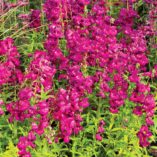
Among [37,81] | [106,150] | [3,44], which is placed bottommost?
[106,150]

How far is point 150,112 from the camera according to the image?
4.76 m

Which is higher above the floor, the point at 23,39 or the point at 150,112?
the point at 23,39

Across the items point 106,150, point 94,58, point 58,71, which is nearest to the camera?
point 106,150

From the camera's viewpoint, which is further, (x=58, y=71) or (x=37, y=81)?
(x=58, y=71)

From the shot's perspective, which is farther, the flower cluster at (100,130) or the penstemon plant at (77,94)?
the flower cluster at (100,130)

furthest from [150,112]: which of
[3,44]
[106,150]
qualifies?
[3,44]

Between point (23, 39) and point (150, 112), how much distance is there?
2.44 metres

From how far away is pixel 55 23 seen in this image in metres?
5.69

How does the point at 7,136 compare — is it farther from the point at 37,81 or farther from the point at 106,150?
the point at 106,150

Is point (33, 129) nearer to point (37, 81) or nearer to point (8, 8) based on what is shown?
point (37, 81)

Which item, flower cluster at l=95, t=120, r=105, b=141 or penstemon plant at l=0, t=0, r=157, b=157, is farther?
flower cluster at l=95, t=120, r=105, b=141

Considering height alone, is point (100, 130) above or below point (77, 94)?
below

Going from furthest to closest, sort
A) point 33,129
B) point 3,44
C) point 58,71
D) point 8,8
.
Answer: point 8,8 < point 58,71 < point 3,44 < point 33,129

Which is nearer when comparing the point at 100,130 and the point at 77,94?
the point at 77,94
